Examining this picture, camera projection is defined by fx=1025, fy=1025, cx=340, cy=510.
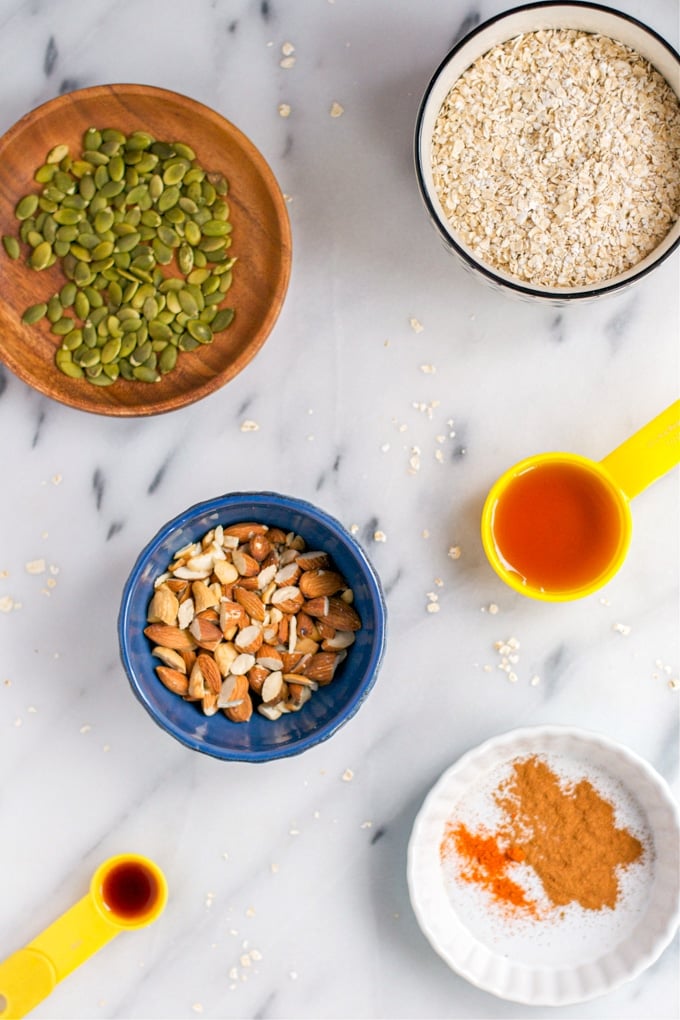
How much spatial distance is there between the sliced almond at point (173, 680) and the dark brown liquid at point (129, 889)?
0.27 meters

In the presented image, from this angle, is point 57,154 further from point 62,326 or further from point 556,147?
point 556,147

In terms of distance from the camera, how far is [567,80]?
49.6 inches

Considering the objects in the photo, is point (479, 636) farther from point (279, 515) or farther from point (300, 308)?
point (300, 308)

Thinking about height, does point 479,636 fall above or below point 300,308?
below

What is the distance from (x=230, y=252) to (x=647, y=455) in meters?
0.60

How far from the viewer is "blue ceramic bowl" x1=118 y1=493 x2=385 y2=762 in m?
1.25

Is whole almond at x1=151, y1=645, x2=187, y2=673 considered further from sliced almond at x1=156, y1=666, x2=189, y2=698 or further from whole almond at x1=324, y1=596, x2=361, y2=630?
whole almond at x1=324, y1=596, x2=361, y2=630

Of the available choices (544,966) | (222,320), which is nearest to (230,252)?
(222,320)

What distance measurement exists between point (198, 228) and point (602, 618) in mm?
744

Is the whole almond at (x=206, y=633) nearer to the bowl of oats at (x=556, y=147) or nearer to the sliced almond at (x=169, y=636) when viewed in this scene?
the sliced almond at (x=169, y=636)

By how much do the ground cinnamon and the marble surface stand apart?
8cm

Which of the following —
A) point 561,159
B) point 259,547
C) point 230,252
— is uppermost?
point 230,252

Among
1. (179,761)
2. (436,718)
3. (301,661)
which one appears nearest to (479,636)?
(436,718)

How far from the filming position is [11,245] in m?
1.31
